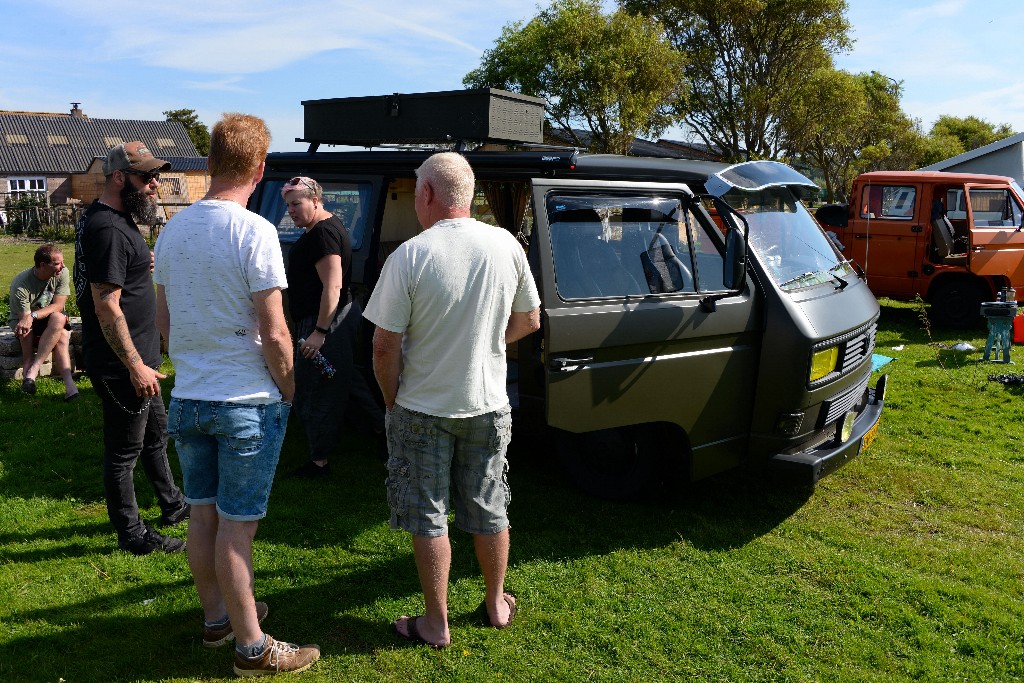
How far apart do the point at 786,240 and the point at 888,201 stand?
7.57 m

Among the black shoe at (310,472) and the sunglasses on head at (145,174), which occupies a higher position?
the sunglasses on head at (145,174)

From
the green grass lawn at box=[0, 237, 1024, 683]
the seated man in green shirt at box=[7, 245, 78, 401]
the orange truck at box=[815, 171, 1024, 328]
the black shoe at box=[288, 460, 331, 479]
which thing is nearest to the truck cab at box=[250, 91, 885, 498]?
the green grass lawn at box=[0, 237, 1024, 683]

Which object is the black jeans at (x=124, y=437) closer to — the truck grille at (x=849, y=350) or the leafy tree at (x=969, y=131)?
the truck grille at (x=849, y=350)

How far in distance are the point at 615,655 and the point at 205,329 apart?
2.11 meters

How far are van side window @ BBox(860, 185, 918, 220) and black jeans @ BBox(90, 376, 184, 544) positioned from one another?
10.2 meters

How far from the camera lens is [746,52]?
3325 centimetres

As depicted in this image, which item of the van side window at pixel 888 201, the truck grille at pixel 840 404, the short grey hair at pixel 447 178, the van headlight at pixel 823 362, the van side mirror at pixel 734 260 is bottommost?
the truck grille at pixel 840 404

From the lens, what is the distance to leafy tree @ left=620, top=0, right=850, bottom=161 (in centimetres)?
3173

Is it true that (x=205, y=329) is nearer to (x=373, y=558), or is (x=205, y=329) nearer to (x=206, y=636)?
(x=206, y=636)

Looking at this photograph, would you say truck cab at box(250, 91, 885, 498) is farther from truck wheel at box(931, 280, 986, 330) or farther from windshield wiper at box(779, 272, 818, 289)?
truck wheel at box(931, 280, 986, 330)

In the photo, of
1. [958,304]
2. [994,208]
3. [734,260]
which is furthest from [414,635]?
[994,208]

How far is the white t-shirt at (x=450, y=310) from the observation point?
3.10m

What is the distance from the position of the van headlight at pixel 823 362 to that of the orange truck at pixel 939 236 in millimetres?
6989

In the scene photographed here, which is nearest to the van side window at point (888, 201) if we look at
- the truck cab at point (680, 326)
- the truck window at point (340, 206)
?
the truck cab at point (680, 326)
